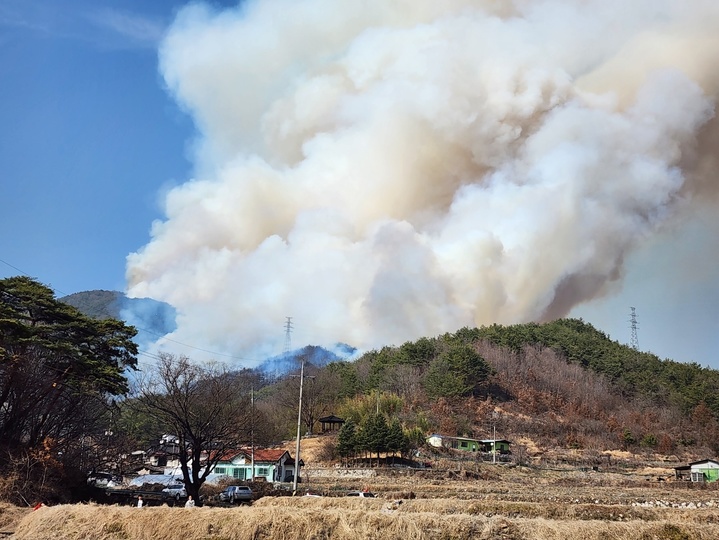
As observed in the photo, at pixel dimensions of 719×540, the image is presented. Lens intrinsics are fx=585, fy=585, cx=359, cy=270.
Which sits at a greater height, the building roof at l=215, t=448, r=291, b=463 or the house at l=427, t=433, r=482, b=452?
the house at l=427, t=433, r=482, b=452

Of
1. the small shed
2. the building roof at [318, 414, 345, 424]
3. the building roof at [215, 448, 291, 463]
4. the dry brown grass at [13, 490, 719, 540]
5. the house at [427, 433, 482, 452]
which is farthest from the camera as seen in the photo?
the small shed

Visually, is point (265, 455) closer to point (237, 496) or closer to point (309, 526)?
point (237, 496)

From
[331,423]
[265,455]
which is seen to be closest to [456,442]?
[331,423]

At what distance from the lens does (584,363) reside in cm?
11031

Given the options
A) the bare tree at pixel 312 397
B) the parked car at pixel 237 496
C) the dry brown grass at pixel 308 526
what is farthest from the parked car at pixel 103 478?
the bare tree at pixel 312 397

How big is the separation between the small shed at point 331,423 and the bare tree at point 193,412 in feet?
126

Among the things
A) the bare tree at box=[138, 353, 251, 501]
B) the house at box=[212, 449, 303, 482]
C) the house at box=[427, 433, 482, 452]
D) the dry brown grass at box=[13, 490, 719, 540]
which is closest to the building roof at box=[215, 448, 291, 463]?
the house at box=[212, 449, 303, 482]

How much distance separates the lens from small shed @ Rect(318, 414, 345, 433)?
7350 cm

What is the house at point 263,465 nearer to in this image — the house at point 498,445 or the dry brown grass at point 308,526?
the house at point 498,445

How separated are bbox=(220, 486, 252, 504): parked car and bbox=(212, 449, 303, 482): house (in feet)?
52.9

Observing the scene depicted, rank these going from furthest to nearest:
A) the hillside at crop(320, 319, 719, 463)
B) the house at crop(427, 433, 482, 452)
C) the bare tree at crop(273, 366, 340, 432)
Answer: the bare tree at crop(273, 366, 340, 432), the hillside at crop(320, 319, 719, 463), the house at crop(427, 433, 482, 452)

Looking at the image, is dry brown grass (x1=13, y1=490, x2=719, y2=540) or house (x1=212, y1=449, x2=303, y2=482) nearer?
dry brown grass (x1=13, y1=490, x2=719, y2=540)

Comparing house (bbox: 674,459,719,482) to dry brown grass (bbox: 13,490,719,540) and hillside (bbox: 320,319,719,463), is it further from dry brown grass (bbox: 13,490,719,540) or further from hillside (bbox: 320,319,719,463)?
dry brown grass (bbox: 13,490,719,540)

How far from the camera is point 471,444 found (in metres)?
70.1
